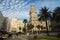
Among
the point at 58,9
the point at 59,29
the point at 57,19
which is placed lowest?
the point at 59,29

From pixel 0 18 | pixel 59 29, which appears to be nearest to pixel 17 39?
pixel 59 29

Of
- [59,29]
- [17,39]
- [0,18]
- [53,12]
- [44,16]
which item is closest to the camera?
[17,39]

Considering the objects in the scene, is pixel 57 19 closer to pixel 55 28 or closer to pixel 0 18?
pixel 55 28

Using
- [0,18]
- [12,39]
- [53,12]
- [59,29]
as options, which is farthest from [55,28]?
[12,39]

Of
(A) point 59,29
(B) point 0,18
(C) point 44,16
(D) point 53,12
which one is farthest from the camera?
(B) point 0,18

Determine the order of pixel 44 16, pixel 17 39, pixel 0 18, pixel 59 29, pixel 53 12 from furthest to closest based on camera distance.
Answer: pixel 0 18, pixel 59 29, pixel 53 12, pixel 44 16, pixel 17 39

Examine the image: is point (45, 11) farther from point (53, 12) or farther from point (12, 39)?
point (12, 39)

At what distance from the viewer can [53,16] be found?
303ft

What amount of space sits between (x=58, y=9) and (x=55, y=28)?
139 feet

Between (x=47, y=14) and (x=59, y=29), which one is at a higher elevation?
(x=47, y=14)

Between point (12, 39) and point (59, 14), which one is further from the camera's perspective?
point (59, 14)

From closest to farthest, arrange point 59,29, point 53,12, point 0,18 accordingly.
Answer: point 53,12
point 59,29
point 0,18

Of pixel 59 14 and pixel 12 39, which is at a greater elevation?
pixel 59 14

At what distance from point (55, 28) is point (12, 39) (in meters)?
101
